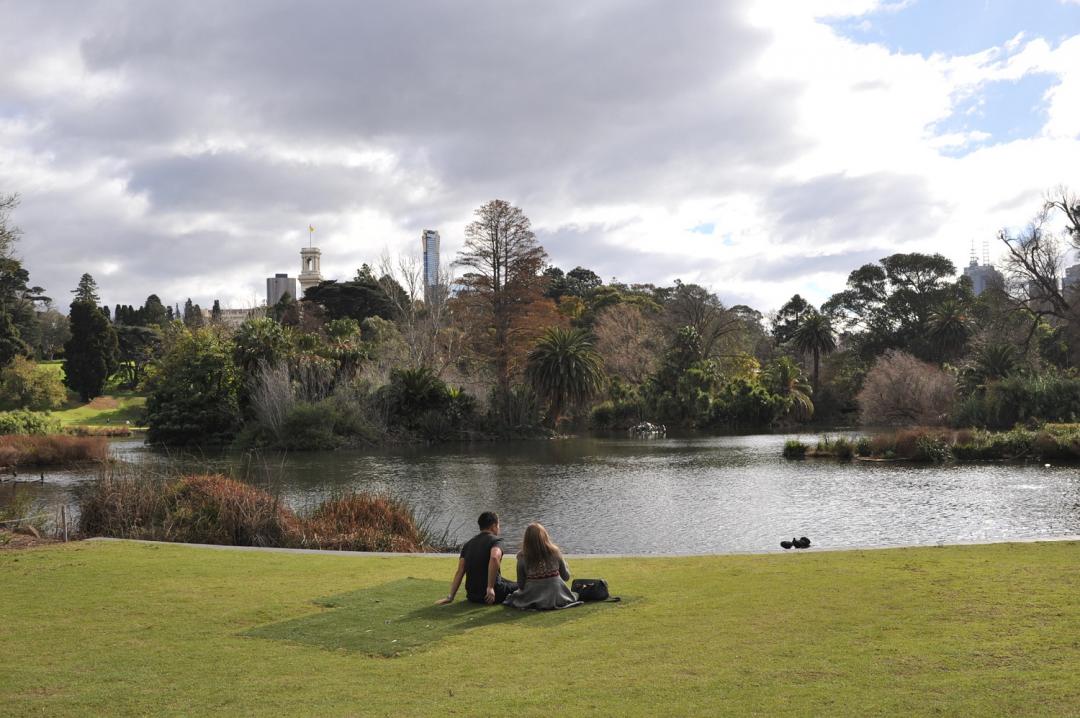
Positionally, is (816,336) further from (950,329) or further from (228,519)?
(228,519)

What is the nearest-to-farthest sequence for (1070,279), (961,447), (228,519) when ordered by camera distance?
1. (228,519)
2. (961,447)
3. (1070,279)

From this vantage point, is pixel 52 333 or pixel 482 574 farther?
pixel 52 333

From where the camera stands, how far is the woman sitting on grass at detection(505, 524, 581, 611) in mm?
8945

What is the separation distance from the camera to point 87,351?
6756 centimetres

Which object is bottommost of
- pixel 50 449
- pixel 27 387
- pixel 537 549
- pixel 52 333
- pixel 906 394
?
pixel 50 449

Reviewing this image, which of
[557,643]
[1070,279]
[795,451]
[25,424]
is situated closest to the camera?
[557,643]

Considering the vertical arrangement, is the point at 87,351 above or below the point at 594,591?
above

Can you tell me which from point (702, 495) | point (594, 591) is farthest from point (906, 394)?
point (594, 591)

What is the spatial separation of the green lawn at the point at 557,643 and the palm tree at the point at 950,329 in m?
69.2

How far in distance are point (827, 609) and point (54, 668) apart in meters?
6.69

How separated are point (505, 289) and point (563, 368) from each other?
8.33m

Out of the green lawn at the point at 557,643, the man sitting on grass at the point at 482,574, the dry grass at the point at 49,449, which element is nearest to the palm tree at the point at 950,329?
the dry grass at the point at 49,449

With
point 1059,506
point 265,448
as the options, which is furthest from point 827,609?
point 265,448

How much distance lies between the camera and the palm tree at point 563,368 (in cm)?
5156
